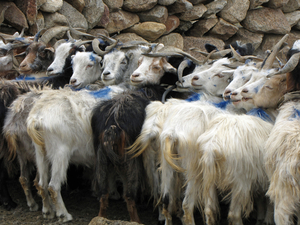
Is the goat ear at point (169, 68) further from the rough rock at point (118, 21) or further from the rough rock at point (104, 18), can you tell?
the rough rock at point (118, 21)

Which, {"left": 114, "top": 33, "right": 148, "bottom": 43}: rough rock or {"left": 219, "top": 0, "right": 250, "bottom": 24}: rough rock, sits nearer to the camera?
{"left": 114, "top": 33, "right": 148, "bottom": 43}: rough rock

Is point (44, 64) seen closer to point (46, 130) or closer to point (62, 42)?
point (62, 42)

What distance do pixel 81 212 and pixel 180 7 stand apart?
301 inches

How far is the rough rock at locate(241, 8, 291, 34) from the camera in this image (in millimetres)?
11297

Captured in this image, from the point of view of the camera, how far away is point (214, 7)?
1079cm

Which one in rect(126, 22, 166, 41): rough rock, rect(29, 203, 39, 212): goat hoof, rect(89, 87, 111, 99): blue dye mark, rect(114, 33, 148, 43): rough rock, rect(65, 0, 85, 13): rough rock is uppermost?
rect(65, 0, 85, 13): rough rock

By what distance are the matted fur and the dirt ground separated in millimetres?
1040

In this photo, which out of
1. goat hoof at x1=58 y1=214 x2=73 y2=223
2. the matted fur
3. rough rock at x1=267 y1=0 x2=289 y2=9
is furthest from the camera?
rough rock at x1=267 y1=0 x2=289 y2=9

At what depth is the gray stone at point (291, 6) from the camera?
39.3ft

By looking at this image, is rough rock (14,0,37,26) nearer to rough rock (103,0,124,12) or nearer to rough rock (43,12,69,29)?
rough rock (43,12,69,29)

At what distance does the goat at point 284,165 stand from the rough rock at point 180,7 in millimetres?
7571

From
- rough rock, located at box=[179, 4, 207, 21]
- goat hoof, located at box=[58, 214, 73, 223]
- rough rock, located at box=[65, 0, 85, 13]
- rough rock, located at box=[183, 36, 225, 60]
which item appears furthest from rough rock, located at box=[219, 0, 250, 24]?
goat hoof, located at box=[58, 214, 73, 223]

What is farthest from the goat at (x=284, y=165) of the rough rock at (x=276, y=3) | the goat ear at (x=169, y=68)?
the rough rock at (x=276, y=3)

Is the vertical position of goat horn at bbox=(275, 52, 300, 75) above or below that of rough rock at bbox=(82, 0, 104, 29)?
above
